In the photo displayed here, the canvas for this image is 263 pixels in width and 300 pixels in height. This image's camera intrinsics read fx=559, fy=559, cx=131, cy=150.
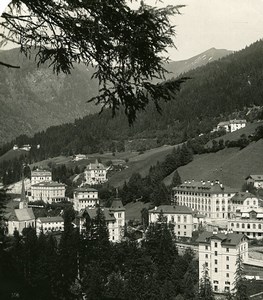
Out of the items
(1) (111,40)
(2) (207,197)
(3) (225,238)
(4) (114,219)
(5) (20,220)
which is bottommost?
(5) (20,220)

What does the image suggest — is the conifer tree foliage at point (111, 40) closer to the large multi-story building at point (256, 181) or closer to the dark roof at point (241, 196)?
the dark roof at point (241, 196)

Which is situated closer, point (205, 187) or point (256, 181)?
point (205, 187)

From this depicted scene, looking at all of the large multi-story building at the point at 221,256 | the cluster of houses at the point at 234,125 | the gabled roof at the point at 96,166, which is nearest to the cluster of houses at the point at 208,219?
the large multi-story building at the point at 221,256

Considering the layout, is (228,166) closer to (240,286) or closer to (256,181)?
(256,181)

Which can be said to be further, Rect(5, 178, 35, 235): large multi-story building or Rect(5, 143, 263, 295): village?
Rect(5, 178, 35, 235): large multi-story building

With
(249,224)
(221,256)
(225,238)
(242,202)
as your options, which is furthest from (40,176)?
(221,256)

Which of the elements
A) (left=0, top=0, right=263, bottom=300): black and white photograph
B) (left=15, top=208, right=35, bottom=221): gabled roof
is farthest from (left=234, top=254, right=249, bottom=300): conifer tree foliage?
(left=15, top=208, right=35, bottom=221): gabled roof

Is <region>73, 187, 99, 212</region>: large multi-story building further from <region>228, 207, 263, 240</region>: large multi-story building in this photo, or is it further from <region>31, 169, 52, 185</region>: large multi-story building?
<region>228, 207, 263, 240</region>: large multi-story building
